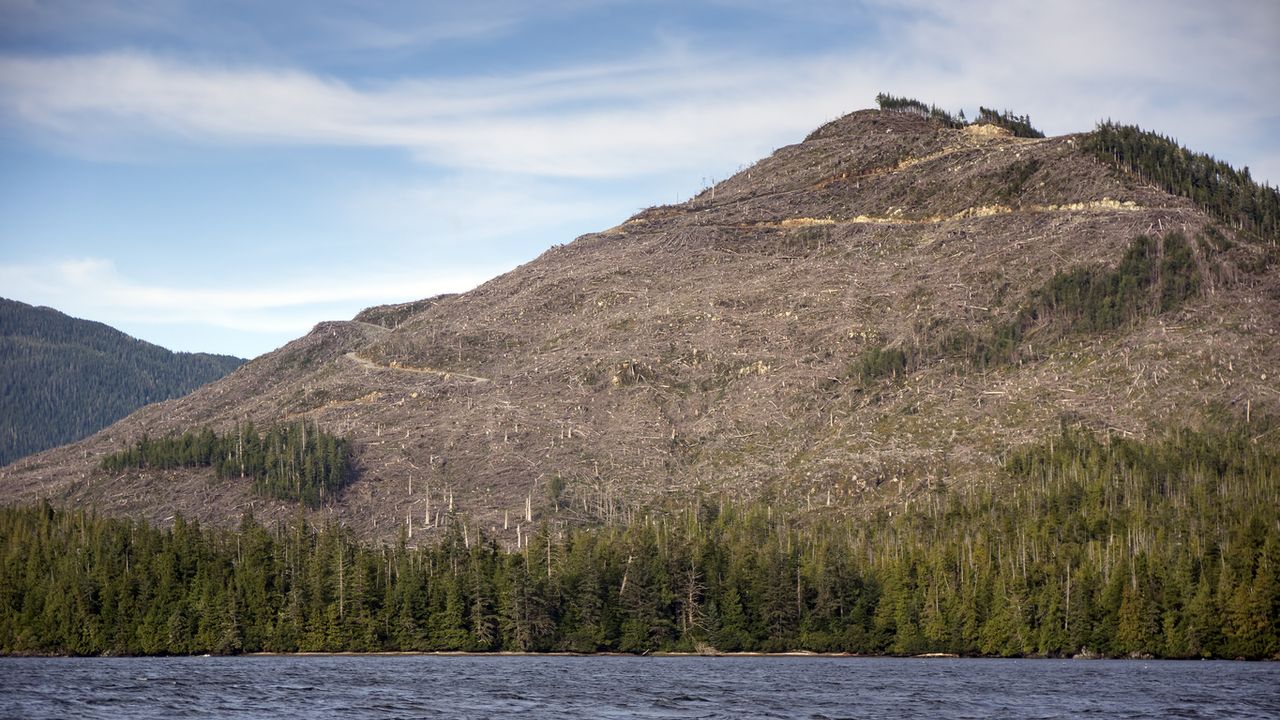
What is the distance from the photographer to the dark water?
119 m

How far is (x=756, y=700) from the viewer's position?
130m

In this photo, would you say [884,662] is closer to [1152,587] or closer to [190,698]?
[1152,587]

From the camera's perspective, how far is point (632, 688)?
5605 inches

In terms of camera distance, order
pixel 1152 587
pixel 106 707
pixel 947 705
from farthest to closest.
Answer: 1. pixel 1152 587
2. pixel 947 705
3. pixel 106 707

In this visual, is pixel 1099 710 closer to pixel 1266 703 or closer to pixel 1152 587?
pixel 1266 703

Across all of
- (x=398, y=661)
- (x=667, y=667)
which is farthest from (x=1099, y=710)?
(x=398, y=661)

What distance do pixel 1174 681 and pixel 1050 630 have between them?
4687cm

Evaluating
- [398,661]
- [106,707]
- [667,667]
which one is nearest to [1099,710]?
[667,667]

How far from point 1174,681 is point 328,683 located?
83572 mm

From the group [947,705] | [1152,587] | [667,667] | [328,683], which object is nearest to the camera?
[947,705]

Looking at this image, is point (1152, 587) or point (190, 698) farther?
point (1152, 587)

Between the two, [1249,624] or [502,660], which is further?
[502,660]

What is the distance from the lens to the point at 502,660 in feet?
631

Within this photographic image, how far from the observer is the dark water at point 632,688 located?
119 m
